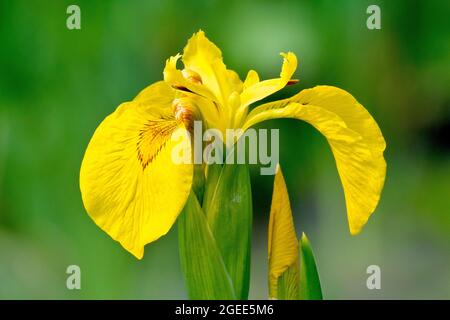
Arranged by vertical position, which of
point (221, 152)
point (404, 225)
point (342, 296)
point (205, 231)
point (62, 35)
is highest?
point (62, 35)

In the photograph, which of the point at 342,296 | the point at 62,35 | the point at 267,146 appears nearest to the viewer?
the point at 267,146

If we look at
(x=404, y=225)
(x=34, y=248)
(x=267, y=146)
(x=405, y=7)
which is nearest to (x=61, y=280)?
(x=34, y=248)

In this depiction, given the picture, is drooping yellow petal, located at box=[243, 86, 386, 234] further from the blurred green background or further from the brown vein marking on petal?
the blurred green background

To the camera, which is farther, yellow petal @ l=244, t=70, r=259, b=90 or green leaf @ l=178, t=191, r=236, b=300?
yellow petal @ l=244, t=70, r=259, b=90

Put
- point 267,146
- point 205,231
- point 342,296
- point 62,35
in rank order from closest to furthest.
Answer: point 205,231 → point 267,146 → point 342,296 → point 62,35

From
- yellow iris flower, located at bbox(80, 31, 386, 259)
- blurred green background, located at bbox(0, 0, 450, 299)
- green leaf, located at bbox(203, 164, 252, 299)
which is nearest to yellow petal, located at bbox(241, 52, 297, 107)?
yellow iris flower, located at bbox(80, 31, 386, 259)

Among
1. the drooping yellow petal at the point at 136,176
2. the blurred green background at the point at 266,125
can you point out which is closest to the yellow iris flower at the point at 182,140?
the drooping yellow petal at the point at 136,176

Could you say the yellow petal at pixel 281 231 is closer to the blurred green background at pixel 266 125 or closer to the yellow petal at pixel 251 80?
the yellow petal at pixel 251 80

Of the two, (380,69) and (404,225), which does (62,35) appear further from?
(404,225)
